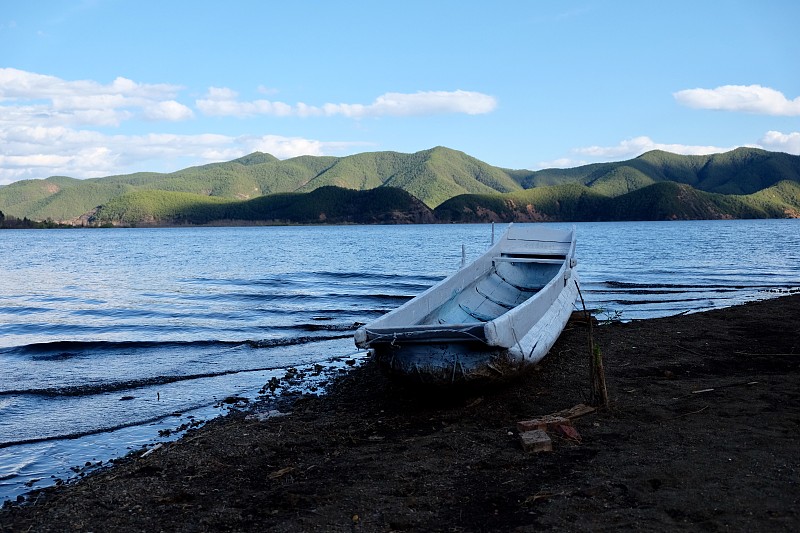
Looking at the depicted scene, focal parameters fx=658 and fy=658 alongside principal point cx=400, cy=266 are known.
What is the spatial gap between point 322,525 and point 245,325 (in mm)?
13212

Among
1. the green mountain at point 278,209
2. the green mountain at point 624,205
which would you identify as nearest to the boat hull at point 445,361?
the green mountain at point 278,209

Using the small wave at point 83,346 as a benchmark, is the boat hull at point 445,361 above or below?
above

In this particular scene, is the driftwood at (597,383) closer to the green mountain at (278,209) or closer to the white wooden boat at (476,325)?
the white wooden boat at (476,325)

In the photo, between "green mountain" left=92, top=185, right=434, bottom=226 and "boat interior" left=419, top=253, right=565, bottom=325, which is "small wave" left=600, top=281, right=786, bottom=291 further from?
"green mountain" left=92, top=185, right=434, bottom=226

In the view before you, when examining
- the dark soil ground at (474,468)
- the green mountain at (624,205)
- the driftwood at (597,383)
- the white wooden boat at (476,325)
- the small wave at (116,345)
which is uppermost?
the green mountain at (624,205)

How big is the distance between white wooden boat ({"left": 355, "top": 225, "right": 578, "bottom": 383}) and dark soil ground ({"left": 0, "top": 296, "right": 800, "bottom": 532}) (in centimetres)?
48

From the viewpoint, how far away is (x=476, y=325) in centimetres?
741

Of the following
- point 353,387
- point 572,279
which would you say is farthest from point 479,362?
point 572,279

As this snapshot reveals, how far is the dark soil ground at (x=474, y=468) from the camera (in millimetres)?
4727

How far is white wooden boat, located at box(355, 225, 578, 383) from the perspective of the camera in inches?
298

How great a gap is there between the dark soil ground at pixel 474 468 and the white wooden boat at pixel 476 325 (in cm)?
48

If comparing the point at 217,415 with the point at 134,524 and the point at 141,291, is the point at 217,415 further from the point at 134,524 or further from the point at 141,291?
the point at 141,291

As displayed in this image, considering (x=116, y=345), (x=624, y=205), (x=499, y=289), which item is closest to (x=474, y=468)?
(x=499, y=289)

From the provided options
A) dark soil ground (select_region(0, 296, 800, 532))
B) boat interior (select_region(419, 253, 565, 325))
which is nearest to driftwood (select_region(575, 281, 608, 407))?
dark soil ground (select_region(0, 296, 800, 532))
